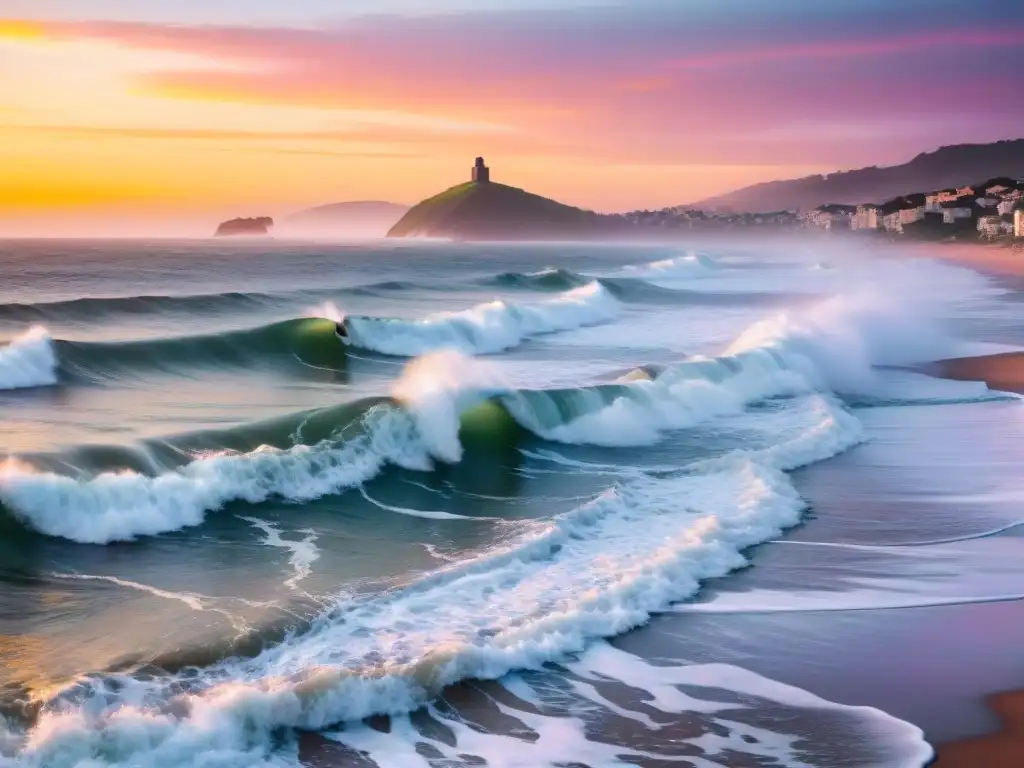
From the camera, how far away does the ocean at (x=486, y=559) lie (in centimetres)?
591

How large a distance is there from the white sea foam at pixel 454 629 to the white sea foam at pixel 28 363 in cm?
1020

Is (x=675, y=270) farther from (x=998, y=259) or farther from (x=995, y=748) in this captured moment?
(x=995, y=748)

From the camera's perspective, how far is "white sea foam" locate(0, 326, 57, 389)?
17031 millimetres

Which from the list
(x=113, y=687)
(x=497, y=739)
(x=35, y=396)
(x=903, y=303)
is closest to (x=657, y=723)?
(x=497, y=739)

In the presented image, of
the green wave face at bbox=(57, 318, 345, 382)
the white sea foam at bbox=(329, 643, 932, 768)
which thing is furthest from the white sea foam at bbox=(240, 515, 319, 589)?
the green wave face at bbox=(57, 318, 345, 382)

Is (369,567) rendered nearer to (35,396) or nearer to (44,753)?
(44,753)

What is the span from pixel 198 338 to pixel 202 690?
1582 cm

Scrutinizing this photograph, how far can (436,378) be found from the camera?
584 inches

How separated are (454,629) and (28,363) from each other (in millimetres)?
12592

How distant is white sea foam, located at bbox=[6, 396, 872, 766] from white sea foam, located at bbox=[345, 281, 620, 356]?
1397 cm

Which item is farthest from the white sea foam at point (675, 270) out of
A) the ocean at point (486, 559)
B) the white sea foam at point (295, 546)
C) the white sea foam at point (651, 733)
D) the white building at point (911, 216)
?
the white building at point (911, 216)

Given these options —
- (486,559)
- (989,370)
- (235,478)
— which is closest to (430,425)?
(235,478)

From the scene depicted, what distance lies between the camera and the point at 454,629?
23.7 ft

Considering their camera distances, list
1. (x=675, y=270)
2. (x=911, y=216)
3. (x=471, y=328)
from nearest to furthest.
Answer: (x=471, y=328) → (x=675, y=270) → (x=911, y=216)
